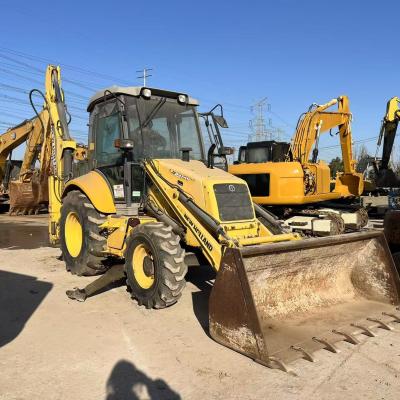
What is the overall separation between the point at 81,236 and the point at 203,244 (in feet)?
9.12

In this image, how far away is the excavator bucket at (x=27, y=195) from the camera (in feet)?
58.5

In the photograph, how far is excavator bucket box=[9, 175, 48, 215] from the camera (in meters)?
17.8

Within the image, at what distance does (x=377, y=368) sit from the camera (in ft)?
13.1

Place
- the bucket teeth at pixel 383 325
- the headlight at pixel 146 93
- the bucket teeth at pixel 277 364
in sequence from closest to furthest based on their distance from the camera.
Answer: the bucket teeth at pixel 277 364 < the bucket teeth at pixel 383 325 < the headlight at pixel 146 93

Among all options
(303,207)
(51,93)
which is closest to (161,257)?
(51,93)

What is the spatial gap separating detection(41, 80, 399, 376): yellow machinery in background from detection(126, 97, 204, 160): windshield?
0.02 meters

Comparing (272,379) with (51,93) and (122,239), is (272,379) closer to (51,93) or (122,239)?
(122,239)

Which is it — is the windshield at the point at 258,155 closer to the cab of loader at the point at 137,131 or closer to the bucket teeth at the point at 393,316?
the cab of loader at the point at 137,131

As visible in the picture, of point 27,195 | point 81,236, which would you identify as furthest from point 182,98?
point 27,195

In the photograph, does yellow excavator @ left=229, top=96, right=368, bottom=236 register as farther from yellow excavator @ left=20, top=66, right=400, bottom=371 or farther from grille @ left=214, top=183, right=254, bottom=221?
grille @ left=214, top=183, right=254, bottom=221

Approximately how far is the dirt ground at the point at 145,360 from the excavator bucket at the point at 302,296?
0.47 feet

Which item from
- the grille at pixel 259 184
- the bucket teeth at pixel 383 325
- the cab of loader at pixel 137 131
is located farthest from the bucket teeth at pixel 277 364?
the grille at pixel 259 184

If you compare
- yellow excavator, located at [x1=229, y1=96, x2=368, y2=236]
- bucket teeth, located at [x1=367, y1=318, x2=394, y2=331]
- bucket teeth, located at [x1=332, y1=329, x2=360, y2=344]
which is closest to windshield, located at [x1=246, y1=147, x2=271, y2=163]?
yellow excavator, located at [x1=229, y1=96, x2=368, y2=236]

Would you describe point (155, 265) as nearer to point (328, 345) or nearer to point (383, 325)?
point (328, 345)
